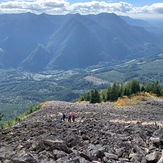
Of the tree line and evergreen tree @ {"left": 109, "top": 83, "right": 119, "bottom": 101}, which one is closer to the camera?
the tree line

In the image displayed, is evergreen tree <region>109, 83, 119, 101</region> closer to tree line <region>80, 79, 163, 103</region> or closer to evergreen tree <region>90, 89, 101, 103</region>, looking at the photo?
tree line <region>80, 79, 163, 103</region>

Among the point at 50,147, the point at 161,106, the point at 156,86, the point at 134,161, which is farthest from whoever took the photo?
the point at 156,86

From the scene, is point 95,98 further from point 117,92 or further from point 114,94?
point 117,92

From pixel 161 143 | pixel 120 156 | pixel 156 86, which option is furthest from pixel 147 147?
pixel 156 86

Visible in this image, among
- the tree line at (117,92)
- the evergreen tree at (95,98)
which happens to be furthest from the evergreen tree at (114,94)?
the evergreen tree at (95,98)

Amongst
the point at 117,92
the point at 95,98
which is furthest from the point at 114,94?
the point at 95,98

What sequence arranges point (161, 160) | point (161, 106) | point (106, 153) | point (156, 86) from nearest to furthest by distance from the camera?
point (161, 160), point (106, 153), point (161, 106), point (156, 86)

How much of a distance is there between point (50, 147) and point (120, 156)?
170 inches

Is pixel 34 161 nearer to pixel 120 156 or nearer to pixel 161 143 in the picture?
pixel 120 156

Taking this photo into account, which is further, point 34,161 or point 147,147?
point 147,147

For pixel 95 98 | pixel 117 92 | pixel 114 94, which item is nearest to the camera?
pixel 95 98

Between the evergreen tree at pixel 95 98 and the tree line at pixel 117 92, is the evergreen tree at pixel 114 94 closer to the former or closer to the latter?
the tree line at pixel 117 92

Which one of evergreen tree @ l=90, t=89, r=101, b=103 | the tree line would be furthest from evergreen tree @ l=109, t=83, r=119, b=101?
evergreen tree @ l=90, t=89, r=101, b=103

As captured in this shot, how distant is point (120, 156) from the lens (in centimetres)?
2138
